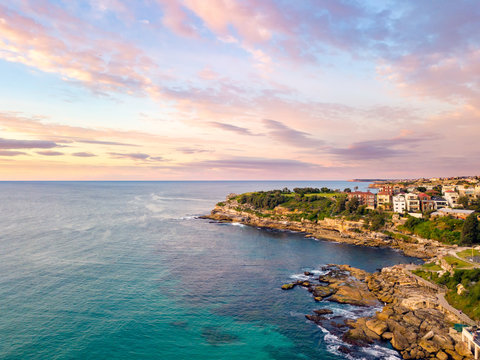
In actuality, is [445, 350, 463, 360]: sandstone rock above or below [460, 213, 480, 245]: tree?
A: below

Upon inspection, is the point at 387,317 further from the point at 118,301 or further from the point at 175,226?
the point at 175,226

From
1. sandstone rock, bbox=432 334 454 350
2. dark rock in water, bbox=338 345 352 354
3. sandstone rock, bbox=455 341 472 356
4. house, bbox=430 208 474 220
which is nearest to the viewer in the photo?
sandstone rock, bbox=455 341 472 356

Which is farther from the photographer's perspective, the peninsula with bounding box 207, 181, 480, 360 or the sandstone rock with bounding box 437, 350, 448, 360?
the peninsula with bounding box 207, 181, 480, 360

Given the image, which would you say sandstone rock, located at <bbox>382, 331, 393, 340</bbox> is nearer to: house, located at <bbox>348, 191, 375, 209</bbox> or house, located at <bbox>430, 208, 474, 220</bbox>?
house, located at <bbox>430, 208, 474, 220</bbox>

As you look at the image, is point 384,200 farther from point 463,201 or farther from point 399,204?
point 463,201

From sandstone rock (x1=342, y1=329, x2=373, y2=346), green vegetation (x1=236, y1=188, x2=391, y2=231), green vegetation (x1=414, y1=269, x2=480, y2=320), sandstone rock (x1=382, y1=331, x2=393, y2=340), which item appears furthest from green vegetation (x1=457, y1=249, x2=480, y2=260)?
sandstone rock (x1=342, y1=329, x2=373, y2=346)

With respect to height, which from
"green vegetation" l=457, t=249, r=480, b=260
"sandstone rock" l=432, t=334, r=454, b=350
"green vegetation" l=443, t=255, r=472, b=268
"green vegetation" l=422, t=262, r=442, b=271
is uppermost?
"green vegetation" l=457, t=249, r=480, b=260

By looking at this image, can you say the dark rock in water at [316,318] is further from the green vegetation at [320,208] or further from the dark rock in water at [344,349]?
the green vegetation at [320,208]

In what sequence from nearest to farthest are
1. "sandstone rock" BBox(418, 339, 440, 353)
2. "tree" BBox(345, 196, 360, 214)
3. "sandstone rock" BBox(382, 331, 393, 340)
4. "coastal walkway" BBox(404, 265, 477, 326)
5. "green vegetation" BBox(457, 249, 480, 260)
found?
1. "sandstone rock" BBox(418, 339, 440, 353)
2. "sandstone rock" BBox(382, 331, 393, 340)
3. "coastal walkway" BBox(404, 265, 477, 326)
4. "green vegetation" BBox(457, 249, 480, 260)
5. "tree" BBox(345, 196, 360, 214)
